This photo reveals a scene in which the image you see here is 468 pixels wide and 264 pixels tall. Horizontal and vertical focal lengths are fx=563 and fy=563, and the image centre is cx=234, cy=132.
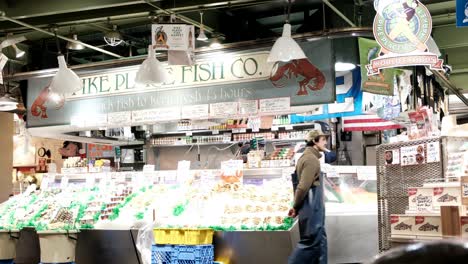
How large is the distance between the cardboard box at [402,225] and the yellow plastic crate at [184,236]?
8.86 ft

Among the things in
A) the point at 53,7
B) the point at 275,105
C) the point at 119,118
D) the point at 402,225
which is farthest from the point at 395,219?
the point at 53,7

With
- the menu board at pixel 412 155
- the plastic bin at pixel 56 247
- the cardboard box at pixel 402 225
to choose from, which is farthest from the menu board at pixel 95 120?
the cardboard box at pixel 402 225

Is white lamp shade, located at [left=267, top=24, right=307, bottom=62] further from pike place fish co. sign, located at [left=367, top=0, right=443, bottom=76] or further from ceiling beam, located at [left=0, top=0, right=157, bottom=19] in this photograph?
ceiling beam, located at [left=0, top=0, right=157, bottom=19]

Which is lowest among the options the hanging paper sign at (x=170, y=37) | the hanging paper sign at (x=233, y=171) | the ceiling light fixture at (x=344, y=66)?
the hanging paper sign at (x=233, y=171)

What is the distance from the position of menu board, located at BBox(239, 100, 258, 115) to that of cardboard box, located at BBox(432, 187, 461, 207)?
4.08m

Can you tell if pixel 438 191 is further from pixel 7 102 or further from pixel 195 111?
pixel 7 102

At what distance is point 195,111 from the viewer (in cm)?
812

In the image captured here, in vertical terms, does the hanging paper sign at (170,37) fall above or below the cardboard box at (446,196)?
above

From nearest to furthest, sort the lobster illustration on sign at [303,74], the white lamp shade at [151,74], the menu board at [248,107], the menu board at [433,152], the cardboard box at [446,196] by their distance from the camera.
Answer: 1. the cardboard box at [446,196]
2. the menu board at [433,152]
3. the white lamp shade at [151,74]
4. the lobster illustration on sign at [303,74]
5. the menu board at [248,107]

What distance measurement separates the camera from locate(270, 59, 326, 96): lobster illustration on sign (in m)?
7.37

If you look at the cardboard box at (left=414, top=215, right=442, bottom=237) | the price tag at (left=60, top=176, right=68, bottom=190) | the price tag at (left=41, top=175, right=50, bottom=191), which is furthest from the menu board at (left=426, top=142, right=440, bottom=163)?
the price tag at (left=41, top=175, right=50, bottom=191)

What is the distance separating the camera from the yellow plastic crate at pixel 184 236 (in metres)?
6.32

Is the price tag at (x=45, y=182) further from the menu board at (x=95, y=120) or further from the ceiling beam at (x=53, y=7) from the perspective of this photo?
the ceiling beam at (x=53, y=7)

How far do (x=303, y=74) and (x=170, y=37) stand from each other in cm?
184
